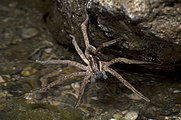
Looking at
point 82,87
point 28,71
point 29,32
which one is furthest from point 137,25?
point 29,32

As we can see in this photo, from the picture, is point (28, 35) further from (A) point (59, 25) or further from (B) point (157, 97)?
(B) point (157, 97)

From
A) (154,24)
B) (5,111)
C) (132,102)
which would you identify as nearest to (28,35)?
(5,111)

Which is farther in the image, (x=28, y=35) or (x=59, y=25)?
(x=28, y=35)

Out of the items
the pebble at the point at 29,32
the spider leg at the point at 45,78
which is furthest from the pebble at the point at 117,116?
the pebble at the point at 29,32

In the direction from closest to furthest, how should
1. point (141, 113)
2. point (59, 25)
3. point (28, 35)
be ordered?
1. point (141, 113)
2. point (59, 25)
3. point (28, 35)

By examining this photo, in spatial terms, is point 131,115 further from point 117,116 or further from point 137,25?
point 137,25

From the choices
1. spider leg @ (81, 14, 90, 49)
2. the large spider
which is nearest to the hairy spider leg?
the large spider

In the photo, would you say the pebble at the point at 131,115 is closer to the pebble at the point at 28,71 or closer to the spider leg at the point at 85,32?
the spider leg at the point at 85,32
